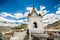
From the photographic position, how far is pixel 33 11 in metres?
7.25

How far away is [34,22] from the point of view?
7457 millimetres

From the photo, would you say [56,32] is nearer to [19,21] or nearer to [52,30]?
[52,30]

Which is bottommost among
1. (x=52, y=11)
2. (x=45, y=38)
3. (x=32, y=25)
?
(x=45, y=38)

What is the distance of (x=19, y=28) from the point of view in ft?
24.5

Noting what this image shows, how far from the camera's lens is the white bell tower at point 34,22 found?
729cm

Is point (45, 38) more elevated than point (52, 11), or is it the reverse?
point (52, 11)

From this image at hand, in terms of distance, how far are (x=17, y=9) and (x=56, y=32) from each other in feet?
5.76

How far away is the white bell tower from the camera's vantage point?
729 centimetres

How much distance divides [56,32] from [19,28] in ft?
4.76

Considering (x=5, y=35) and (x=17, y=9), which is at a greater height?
(x=17, y=9)

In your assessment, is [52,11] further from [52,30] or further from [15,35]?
[15,35]

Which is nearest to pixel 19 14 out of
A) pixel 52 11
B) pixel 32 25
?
pixel 32 25

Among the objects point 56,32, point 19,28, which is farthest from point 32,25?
point 56,32

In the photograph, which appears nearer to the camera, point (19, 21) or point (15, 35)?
point (15, 35)
